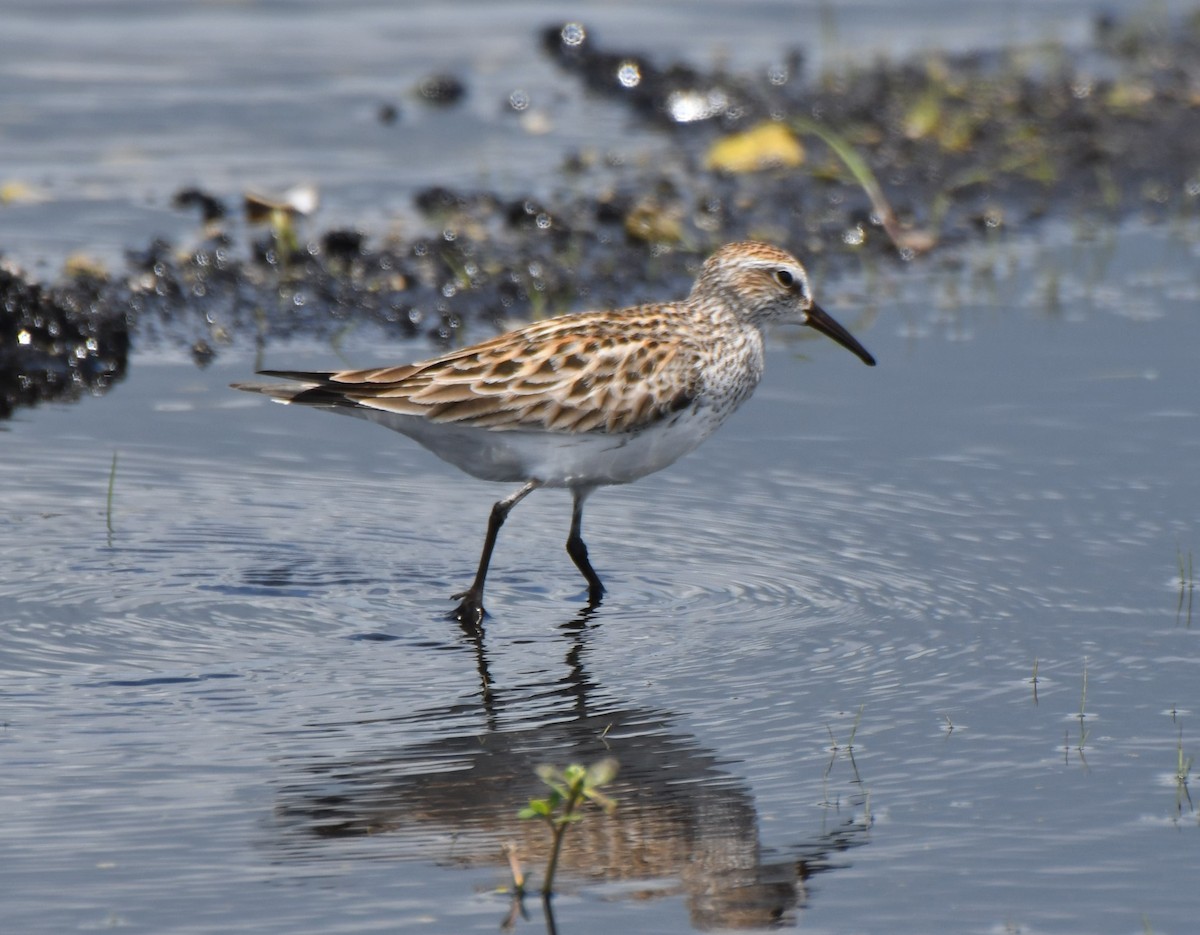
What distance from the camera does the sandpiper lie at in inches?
308

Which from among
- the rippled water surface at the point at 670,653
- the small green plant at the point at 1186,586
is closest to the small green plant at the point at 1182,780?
the rippled water surface at the point at 670,653

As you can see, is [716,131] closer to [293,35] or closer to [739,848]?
[293,35]

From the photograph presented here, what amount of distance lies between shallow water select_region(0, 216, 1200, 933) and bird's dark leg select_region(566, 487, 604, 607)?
125 mm

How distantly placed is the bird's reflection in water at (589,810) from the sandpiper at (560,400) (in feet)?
3.73

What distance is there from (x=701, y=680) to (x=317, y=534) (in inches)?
83.2

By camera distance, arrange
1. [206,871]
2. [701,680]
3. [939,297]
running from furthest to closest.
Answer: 1. [939,297]
2. [701,680]
3. [206,871]

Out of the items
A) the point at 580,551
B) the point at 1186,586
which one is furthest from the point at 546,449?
the point at 1186,586

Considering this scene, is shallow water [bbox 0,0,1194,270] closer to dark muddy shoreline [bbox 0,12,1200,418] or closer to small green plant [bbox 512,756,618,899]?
dark muddy shoreline [bbox 0,12,1200,418]

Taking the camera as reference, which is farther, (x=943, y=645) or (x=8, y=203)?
(x=8, y=203)

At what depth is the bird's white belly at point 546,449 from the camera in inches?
311

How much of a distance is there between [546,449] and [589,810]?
2172 mm

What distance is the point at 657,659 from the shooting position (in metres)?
7.30

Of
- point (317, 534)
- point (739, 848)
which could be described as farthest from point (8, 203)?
point (739, 848)

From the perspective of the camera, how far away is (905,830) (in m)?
5.93
